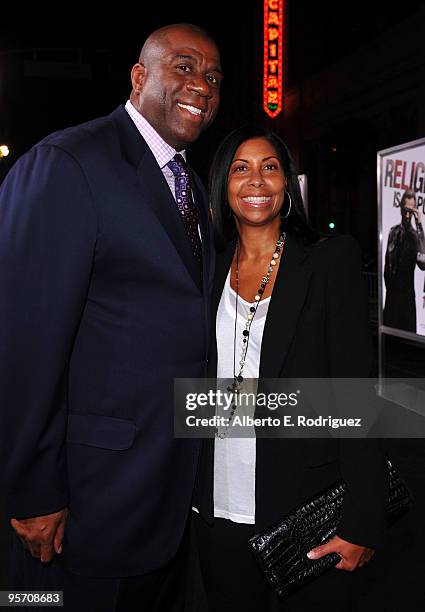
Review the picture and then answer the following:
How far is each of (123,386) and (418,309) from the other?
4872 mm

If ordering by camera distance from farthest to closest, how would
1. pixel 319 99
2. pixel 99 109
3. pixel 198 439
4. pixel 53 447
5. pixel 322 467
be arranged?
pixel 99 109, pixel 319 99, pixel 322 467, pixel 198 439, pixel 53 447

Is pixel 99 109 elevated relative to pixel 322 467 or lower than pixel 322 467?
elevated

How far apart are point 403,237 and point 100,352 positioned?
17.2 ft

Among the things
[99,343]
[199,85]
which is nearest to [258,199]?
[199,85]

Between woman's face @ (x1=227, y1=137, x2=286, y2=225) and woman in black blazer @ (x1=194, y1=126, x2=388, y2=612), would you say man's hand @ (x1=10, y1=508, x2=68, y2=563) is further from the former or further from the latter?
woman's face @ (x1=227, y1=137, x2=286, y2=225)

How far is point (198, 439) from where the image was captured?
200 centimetres

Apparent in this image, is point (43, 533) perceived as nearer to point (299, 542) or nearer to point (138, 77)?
point (299, 542)

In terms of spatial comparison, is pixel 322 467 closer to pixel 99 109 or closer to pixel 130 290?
pixel 130 290

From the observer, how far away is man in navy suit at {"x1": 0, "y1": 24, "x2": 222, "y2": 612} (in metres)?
1.65

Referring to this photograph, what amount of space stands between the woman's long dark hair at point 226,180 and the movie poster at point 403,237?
377 cm

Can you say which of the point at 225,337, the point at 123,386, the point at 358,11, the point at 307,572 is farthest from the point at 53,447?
the point at 358,11

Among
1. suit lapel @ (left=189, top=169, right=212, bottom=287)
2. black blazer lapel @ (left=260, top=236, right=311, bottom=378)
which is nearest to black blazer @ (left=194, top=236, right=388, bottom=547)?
black blazer lapel @ (left=260, top=236, right=311, bottom=378)

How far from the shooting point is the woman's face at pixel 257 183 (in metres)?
2.43

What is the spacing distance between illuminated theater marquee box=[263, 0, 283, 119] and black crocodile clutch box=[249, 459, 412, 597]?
2280 cm
